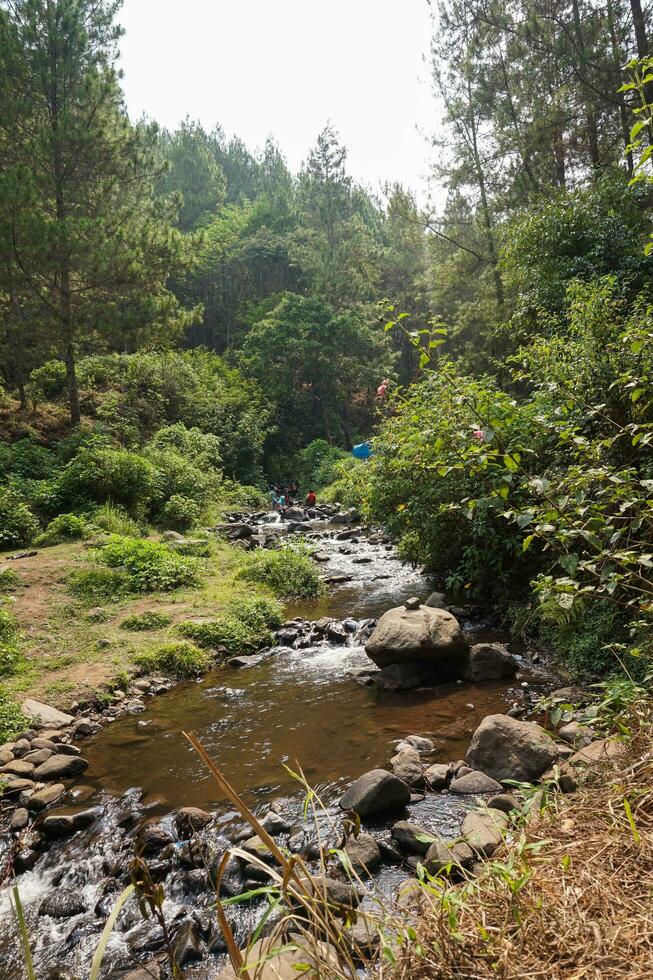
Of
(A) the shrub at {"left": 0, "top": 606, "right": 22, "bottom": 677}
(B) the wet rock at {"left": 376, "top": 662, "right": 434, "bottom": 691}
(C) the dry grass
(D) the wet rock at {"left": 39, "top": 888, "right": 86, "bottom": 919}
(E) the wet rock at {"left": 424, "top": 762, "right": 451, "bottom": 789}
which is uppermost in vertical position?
(C) the dry grass

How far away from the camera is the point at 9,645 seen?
7879mm

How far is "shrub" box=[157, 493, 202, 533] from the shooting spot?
618 inches

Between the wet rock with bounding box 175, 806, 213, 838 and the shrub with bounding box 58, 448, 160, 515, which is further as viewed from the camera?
the shrub with bounding box 58, 448, 160, 515

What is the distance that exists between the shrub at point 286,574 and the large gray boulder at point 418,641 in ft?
15.0

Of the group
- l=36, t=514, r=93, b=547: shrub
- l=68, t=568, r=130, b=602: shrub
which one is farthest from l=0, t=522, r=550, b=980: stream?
l=36, t=514, r=93, b=547: shrub

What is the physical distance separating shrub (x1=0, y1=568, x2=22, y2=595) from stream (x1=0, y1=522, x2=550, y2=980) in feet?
12.7

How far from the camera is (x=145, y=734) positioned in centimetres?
629

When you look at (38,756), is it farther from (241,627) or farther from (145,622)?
(241,627)

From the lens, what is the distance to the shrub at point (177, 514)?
618 inches

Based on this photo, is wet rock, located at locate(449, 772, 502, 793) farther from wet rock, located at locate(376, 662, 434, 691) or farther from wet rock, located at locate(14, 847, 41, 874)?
wet rock, located at locate(14, 847, 41, 874)

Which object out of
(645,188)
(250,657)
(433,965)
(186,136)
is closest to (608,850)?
(433,965)

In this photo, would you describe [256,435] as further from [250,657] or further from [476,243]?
[250,657]

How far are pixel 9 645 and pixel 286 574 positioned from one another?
5.15 meters

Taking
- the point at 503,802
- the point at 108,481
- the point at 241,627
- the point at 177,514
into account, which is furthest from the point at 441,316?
the point at 503,802
